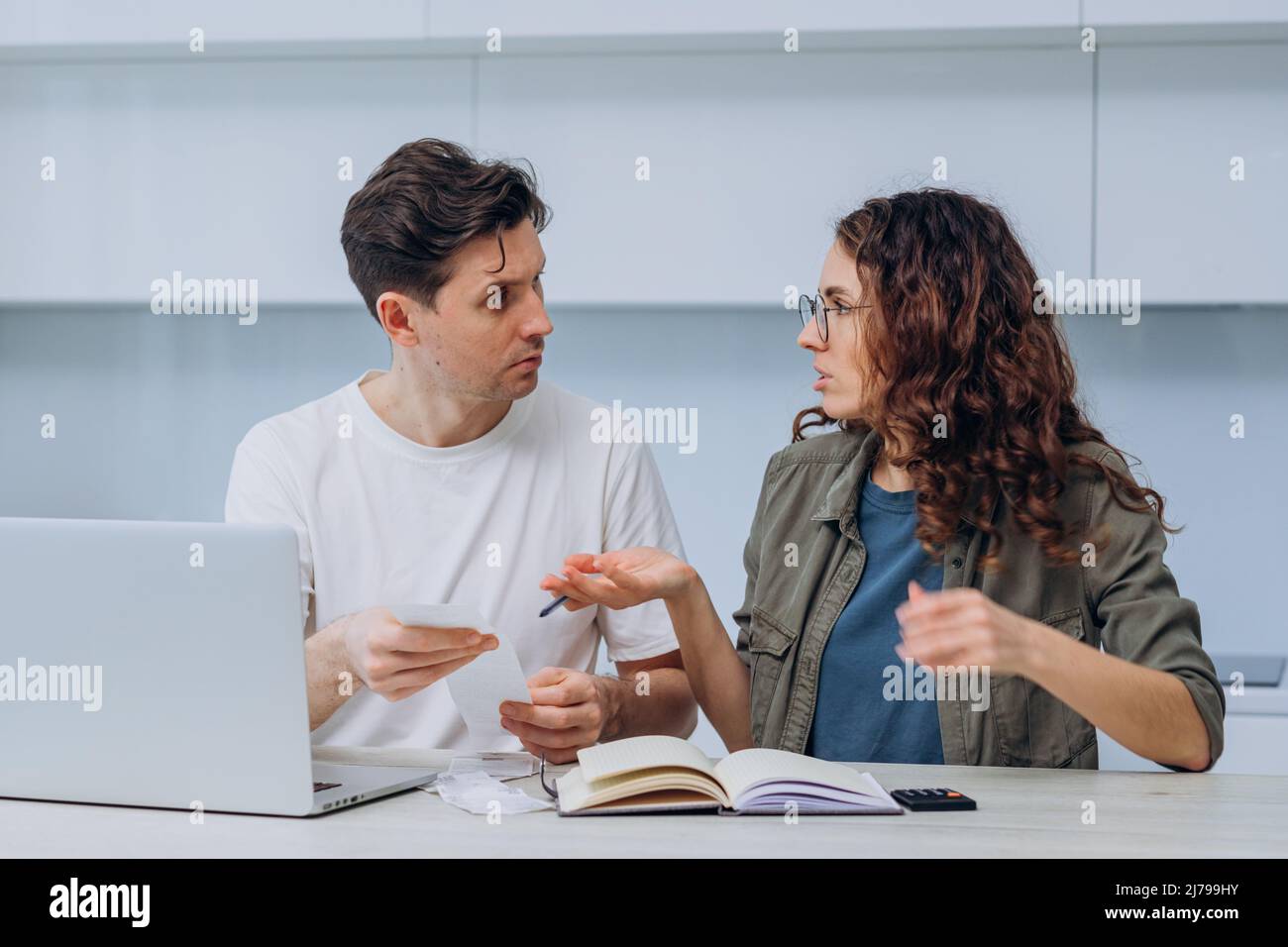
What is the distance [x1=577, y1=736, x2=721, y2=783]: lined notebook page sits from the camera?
45.0 inches

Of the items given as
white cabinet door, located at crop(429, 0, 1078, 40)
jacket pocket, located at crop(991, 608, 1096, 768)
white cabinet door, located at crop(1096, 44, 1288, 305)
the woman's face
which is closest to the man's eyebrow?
the woman's face

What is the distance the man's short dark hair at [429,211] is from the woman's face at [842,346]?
1.55 feet

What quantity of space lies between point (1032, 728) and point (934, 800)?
46 centimetres

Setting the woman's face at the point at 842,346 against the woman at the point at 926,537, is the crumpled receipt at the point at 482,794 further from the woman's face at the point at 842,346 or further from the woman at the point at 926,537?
the woman's face at the point at 842,346

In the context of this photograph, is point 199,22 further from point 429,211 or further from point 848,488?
point 848,488

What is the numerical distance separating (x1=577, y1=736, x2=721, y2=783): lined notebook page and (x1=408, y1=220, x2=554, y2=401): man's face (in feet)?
2.17

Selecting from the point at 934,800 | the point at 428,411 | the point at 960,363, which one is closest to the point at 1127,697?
the point at 934,800

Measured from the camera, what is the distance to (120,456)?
2.90 m

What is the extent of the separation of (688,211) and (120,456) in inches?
57.6

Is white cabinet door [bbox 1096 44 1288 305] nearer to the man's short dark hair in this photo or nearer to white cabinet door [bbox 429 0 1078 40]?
white cabinet door [bbox 429 0 1078 40]

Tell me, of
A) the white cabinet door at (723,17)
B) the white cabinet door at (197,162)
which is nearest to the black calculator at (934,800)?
the white cabinet door at (723,17)

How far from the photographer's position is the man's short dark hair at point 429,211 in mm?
1787
